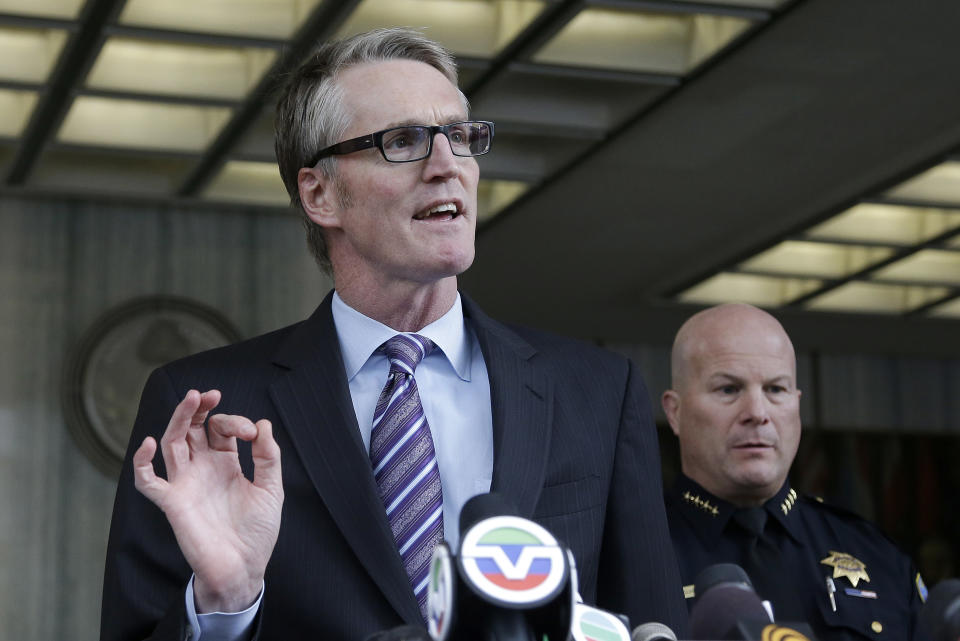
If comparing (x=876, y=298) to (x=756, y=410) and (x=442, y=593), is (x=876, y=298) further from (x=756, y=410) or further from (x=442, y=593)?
(x=442, y=593)

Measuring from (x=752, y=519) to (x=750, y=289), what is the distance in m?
6.82

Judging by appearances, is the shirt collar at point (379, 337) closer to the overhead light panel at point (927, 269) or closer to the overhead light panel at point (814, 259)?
the overhead light panel at point (814, 259)

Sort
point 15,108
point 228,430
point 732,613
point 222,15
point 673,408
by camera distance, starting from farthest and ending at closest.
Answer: point 15,108 → point 222,15 → point 673,408 → point 228,430 → point 732,613

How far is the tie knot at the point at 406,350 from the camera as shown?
1.78m

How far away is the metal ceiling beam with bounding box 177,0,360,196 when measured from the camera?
5.32 meters

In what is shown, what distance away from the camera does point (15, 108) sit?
6469mm

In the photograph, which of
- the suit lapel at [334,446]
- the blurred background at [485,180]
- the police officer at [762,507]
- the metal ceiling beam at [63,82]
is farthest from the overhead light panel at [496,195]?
the suit lapel at [334,446]

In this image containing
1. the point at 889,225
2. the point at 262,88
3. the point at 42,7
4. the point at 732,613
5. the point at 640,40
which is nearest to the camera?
the point at 732,613

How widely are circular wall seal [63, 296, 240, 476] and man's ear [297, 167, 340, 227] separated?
5.51 metres

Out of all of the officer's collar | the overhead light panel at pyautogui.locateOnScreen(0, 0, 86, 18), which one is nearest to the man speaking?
the officer's collar

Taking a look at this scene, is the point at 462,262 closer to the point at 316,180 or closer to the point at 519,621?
the point at 316,180

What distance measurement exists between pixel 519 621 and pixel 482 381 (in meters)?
0.88

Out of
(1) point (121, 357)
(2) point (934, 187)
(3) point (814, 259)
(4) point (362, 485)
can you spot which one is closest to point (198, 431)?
(4) point (362, 485)

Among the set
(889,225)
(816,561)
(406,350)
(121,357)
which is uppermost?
(889,225)
